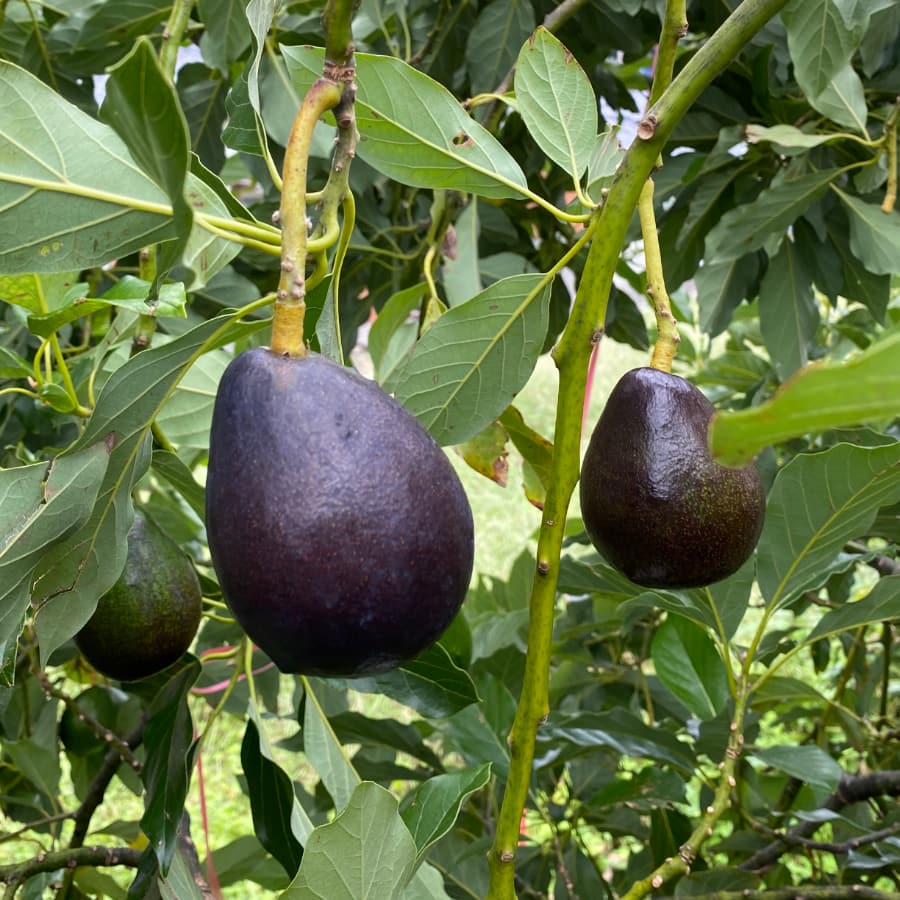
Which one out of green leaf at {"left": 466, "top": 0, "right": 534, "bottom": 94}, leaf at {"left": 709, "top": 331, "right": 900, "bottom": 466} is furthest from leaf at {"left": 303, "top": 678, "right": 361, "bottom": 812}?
green leaf at {"left": 466, "top": 0, "right": 534, "bottom": 94}

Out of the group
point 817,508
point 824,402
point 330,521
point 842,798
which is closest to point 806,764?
point 842,798

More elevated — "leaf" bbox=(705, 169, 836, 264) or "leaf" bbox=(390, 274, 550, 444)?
"leaf" bbox=(390, 274, 550, 444)

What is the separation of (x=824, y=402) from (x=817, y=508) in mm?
611

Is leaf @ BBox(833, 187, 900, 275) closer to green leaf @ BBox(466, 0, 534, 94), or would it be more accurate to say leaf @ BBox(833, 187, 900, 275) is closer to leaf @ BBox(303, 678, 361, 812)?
green leaf @ BBox(466, 0, 534, 94)

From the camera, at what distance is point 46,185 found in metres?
0.62

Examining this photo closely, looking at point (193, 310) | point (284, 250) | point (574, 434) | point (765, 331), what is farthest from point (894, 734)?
point (284, 250)

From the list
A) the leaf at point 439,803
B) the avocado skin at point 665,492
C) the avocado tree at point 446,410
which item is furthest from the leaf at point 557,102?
the leaf at point 439,803

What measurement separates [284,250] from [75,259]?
0.17 meters

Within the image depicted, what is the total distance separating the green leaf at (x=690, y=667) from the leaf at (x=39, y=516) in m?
0.85

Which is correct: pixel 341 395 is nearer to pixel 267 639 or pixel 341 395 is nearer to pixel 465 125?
pixel 267 639

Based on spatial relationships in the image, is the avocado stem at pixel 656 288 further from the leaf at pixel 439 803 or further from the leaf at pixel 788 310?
the leaf at pixel 788 310

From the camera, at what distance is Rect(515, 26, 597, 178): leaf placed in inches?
33.2

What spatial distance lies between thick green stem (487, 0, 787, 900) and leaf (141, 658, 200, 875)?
372 mm

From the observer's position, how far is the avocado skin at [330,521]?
0.53m
